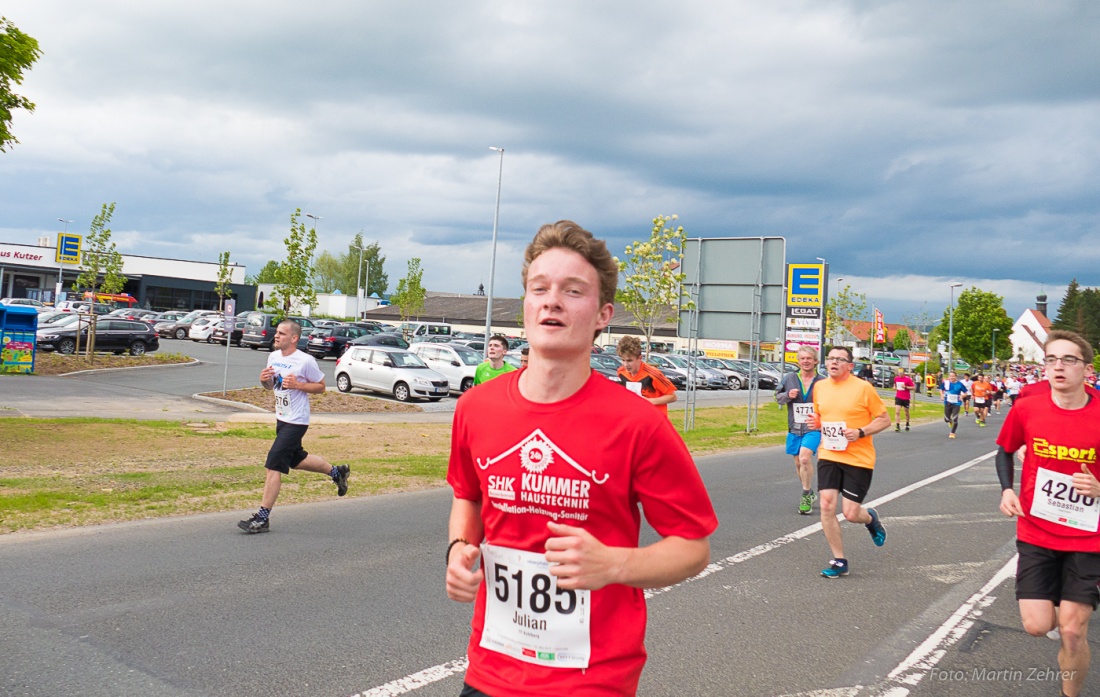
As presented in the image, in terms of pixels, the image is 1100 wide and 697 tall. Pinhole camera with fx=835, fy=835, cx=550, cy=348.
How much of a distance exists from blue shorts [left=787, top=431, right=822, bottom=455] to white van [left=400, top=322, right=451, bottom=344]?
39945mm

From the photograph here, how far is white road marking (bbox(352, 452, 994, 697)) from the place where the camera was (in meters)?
4.26

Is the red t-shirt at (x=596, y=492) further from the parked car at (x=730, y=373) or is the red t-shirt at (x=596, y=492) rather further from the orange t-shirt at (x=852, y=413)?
the parked car at (x=730, y=373)

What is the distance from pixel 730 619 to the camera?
5.77 m

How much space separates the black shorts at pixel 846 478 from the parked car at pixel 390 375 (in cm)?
2046

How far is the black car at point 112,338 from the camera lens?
32.6 metres

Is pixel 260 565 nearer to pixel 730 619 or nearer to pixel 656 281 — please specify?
pixel 730 619

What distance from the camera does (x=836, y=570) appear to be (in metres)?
7.21

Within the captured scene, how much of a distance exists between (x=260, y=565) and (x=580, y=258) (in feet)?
17.9

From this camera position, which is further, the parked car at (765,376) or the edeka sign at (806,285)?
the parked car at (765,376)

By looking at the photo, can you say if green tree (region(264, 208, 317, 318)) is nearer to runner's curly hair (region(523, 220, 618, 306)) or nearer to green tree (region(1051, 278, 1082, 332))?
runner's curly hair (region(523, 220, 618, 306))

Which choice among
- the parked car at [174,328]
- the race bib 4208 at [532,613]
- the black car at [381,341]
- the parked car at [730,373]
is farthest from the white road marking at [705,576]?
the parked car at [174,328]

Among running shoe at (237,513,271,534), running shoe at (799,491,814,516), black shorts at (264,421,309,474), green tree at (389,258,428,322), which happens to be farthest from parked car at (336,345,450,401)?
green tree at (389,258,428,322)

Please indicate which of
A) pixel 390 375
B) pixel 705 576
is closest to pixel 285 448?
pixel 705 576

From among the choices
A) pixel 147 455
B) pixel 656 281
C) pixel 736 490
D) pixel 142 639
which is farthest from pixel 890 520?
pixel 656 281
